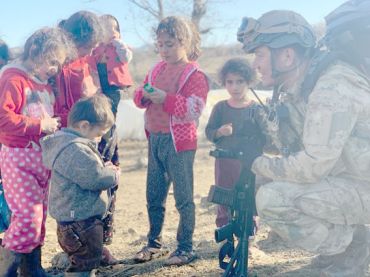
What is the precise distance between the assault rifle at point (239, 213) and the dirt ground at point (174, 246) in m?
0.38

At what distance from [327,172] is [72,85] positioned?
1.85 m

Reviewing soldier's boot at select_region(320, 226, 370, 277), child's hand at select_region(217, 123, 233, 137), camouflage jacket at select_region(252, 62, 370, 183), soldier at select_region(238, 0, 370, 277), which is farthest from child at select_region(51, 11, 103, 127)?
soldier's boot at select_region(320, 226, 370, 277)

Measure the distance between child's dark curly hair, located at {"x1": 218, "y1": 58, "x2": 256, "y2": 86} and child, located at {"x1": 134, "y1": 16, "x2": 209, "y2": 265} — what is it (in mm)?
474

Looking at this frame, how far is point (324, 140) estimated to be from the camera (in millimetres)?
3113

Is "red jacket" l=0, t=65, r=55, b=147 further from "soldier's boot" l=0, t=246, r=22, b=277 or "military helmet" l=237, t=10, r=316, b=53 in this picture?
"military helmet" l=237, t=10, r=316, b=53

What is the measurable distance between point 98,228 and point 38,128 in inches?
28.3

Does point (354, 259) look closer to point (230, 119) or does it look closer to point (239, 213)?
point (239, 213)

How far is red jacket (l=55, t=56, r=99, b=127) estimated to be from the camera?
385 centimetres

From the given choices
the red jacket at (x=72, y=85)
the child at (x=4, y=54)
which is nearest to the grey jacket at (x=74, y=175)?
the red jacket at (x=72, y=85)

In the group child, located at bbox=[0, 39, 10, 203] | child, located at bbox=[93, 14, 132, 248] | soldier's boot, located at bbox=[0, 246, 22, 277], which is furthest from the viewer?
child, located at bbox=[0, 39, 10, 203]

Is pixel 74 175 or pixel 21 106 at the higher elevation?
pixel 21 106

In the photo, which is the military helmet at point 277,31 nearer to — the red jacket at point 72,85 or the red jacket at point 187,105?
the red jacket at point 187,105

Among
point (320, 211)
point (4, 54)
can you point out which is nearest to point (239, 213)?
point (320, 211)

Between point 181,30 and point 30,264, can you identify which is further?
point 181,30
